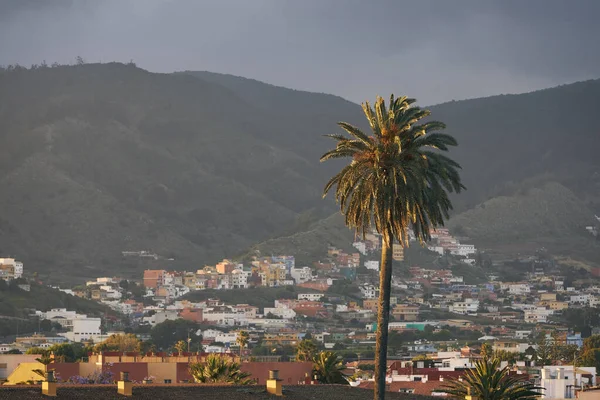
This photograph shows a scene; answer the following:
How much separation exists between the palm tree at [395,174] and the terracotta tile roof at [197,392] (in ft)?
28.9

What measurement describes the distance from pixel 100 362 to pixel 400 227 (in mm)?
50067

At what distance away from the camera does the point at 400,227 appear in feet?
185

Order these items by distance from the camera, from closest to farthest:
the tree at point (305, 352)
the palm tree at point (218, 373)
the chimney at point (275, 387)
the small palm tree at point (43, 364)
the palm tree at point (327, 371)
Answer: the chimney at point (275, 387) < the small palm tree at point (43, 364) < the palm tree at point (218, 373) < the palm tree at point (327, 371) < the tree at point (305, 352)

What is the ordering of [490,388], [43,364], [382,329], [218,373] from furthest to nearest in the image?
[43,364] → [218,373] → [490,388] → [382,329]

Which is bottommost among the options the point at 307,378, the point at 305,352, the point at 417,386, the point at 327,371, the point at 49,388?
the point at 49,388

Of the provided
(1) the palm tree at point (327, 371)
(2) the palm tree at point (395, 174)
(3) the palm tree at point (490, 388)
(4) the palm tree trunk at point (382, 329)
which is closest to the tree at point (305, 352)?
(1) the palm tree at point (327, 371)

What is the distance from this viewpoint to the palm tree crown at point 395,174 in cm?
5594

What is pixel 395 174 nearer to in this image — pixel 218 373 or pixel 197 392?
pixel 197 392

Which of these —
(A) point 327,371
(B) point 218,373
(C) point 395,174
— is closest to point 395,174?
(C) point 395,174

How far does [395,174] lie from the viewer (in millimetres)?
55812

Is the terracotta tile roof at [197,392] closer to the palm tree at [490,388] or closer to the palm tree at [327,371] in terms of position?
the palm tree at [490,388]

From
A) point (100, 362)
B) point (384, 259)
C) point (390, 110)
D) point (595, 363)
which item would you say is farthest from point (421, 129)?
point (595, 363)

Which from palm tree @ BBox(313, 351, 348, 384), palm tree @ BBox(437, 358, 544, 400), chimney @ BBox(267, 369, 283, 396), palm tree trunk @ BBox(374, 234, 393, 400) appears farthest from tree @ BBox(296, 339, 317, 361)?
palm tree trunk @ BBox(374, 234, 393, 400)

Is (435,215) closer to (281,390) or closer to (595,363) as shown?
(281,390)
